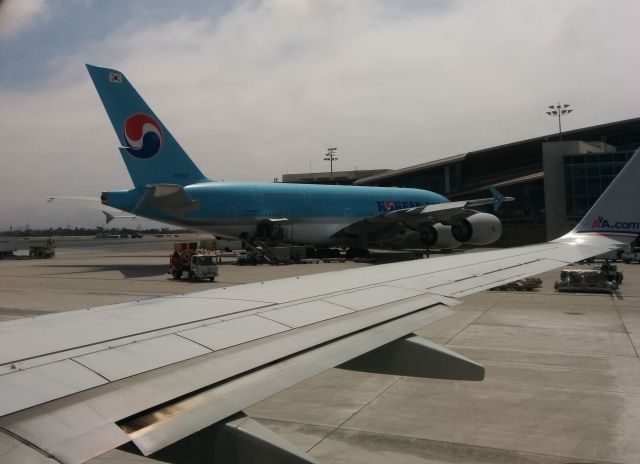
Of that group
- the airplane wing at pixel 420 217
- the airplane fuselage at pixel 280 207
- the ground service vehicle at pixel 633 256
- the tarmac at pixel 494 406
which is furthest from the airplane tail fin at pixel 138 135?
the ground service vehicle at pixel 633 256

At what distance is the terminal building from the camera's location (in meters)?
47.2

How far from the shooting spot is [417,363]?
12.0ft

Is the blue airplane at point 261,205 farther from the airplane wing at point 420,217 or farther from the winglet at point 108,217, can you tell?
the winglet at point 108,217

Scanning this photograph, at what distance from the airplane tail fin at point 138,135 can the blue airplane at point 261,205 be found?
4 cm

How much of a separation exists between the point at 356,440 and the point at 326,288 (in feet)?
4.73

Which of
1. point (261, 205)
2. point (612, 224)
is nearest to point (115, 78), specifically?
point (261, 205)

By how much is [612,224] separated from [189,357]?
6.08 m

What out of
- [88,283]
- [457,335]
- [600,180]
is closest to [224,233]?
[88,283]

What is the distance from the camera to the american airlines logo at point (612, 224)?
6965 millimetres

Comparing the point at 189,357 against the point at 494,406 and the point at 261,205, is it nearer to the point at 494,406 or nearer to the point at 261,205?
the point at 494,406

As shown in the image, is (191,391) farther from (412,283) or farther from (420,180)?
(420,180)

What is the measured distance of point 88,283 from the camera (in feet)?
69.8

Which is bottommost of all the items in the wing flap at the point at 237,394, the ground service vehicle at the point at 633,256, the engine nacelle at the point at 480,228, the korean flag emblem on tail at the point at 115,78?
the ground service vehicle at the point at 633,256

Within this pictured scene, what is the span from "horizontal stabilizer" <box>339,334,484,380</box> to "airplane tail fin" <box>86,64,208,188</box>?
78.5 ft
